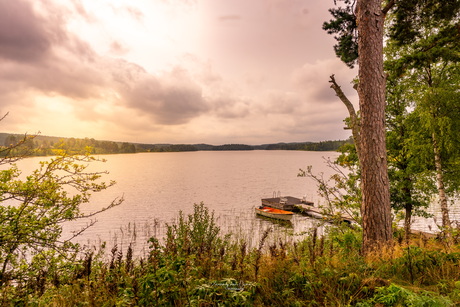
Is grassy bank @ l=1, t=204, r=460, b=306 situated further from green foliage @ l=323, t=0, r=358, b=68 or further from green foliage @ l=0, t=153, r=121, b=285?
green foliage @ l=323, t=0, r=358, b=68

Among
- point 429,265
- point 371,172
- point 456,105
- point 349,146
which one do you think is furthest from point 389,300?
point 349,146

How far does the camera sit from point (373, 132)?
5.22 m

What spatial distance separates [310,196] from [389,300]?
122ft

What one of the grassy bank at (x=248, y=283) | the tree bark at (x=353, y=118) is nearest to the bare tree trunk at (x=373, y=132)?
the tree bark at (x=353, y=118)

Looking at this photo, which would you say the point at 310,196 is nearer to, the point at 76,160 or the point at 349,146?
the point at 349,146

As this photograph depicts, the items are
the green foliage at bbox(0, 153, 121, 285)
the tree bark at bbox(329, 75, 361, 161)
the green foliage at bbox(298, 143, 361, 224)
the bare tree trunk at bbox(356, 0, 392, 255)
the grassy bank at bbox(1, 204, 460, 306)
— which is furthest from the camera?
the green foliage at bbox(298, 143, 361, 224)

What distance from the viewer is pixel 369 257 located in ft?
14.5

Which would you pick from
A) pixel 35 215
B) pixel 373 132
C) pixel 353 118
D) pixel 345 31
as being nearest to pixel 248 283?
pixel 373 132

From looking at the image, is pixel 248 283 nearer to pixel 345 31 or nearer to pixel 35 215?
pixel 35 215

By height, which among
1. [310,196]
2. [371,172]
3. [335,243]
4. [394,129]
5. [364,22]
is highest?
[364,22]

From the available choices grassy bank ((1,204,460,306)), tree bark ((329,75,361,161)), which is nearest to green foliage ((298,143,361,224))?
tree bark ((329,75,361,161))

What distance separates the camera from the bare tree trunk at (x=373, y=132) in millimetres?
5102

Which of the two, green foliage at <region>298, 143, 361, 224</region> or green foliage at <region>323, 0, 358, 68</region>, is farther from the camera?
green foliage at <region>298, 143, 361, 224</region>

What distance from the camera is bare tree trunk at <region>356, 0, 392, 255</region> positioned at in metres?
5.10
